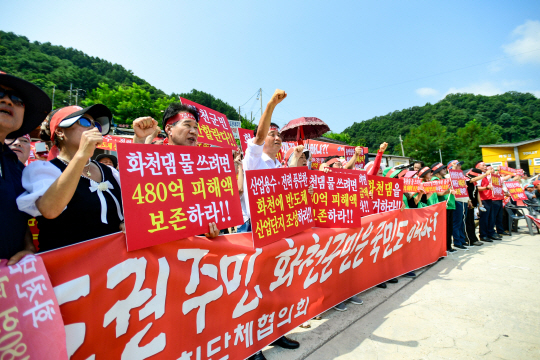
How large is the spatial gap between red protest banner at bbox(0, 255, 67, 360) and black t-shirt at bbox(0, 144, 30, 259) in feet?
0.29

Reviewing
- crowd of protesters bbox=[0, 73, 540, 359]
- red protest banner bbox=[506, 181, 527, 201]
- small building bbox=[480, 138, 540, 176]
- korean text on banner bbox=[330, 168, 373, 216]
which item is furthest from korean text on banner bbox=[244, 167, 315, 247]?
small building bbox=[480, 138, 540, 176]

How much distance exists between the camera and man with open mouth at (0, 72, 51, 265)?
4.37 ft

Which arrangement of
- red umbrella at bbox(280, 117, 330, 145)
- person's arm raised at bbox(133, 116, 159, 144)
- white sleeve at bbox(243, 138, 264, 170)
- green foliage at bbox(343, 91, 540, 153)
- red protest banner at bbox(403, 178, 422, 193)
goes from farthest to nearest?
1. green foliage at bbox(343, 91, 540, 153)
2. red protest banner at bbox(403, 178, 422, 193)
3. red umbrella at bbox(280, 117, 330, 145)
4. white sleeve at bbox(243, 138, 264, 170)
5. person's arm raised at bbox(133, 116, 159, 144)

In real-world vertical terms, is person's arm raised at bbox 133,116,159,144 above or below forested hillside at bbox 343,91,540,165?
below

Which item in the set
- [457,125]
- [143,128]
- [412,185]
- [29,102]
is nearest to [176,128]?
[143,128]

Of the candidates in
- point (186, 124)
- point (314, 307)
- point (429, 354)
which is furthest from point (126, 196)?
point (429, 354)

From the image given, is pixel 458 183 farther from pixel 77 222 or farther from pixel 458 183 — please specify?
pixel 77 222

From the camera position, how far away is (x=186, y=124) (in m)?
2.42

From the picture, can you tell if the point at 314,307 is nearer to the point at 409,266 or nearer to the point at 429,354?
the point at 429,354

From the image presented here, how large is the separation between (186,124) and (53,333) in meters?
1.63

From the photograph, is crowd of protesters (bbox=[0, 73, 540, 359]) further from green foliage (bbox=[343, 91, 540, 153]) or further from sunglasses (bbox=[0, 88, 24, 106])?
green foliage (bbox=[343, 91, 540, 153])

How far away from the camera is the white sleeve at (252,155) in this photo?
8.81 feet

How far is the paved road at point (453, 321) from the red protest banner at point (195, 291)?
0.48 m

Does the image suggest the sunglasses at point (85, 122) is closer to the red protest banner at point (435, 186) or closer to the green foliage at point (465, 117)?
the red protest banner at point (435, 186)
